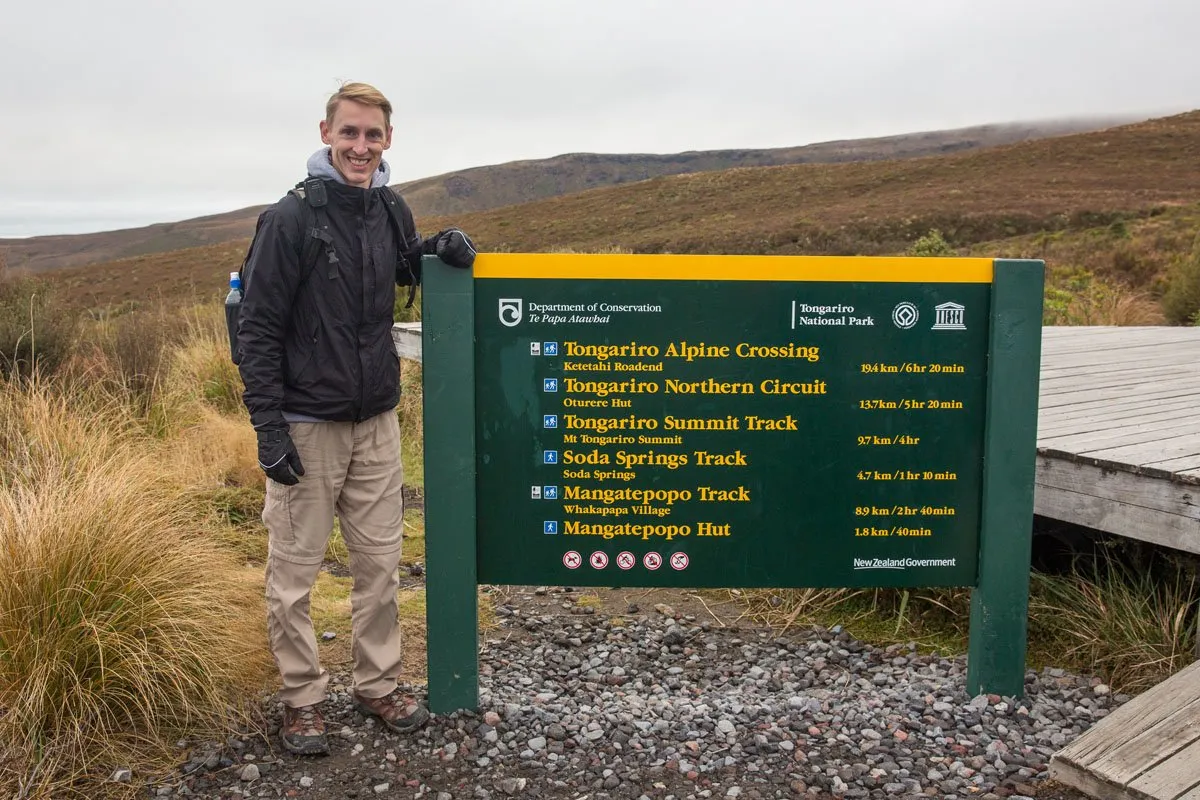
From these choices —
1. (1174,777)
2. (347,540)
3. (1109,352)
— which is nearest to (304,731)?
(347,540)

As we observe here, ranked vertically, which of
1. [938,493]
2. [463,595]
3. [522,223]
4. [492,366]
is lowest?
[463,595]

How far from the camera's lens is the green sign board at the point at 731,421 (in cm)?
340

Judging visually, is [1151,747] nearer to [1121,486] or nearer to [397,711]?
[1121,486]

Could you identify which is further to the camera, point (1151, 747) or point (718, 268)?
point (718, 268)

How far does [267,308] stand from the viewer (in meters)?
3.08

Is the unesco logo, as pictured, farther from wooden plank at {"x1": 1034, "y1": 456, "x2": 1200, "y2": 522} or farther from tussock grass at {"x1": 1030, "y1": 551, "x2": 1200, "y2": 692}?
tussock grass at {"x1": 1030, "y1": 551, "x2": 1200, "y2": 692}

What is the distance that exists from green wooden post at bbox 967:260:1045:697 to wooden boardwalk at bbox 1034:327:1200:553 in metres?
0.61

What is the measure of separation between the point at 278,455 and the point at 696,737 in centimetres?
176

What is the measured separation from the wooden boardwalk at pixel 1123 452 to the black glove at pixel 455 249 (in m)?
2.58

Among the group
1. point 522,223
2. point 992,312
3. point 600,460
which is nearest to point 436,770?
point 600,460

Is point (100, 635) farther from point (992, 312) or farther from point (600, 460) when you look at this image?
point (992, 312)

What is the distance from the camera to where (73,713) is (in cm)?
316

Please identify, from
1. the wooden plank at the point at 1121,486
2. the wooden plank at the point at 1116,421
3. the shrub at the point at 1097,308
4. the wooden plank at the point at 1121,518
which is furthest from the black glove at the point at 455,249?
the shrub at the point at 1097,308

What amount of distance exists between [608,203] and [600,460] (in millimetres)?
54516
